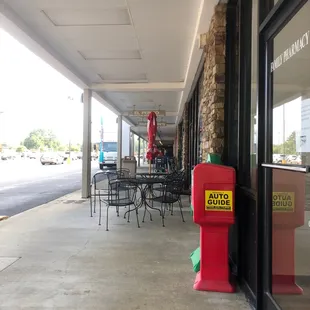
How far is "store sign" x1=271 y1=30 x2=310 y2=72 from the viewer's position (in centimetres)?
203

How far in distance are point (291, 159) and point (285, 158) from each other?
119mm

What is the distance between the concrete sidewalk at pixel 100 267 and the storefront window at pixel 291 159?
72 cm

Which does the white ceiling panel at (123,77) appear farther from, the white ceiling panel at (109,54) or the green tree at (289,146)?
the green tree at (289,146)

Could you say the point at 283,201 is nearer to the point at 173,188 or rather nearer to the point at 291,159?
the point at 291,159

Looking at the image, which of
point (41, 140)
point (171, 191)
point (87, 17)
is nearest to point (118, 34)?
point (87, 17)

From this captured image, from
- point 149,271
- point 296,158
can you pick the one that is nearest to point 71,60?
point 149,271

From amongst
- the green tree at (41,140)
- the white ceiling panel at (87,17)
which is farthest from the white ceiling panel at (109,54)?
the green tree at (41,140)

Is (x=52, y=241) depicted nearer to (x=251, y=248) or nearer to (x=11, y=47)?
(x=251, y=248)

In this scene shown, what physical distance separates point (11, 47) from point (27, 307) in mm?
5992

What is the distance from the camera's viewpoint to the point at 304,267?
2.42 meters

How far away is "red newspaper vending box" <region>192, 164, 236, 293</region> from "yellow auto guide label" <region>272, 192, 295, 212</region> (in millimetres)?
720

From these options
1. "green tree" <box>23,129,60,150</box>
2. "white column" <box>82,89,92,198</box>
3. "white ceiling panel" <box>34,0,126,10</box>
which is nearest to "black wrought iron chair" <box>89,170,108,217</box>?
"white column" <box>82,89,92,198</box>

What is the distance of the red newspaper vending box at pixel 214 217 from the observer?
3.31 meters

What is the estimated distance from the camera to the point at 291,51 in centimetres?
226
